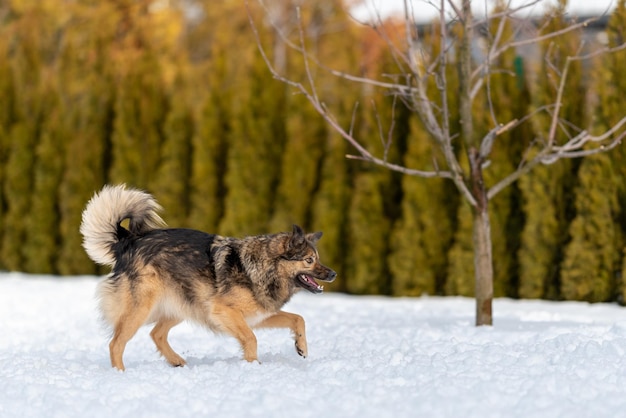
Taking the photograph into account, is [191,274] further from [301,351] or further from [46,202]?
[46,202]

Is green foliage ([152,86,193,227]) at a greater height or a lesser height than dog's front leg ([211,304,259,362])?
greater

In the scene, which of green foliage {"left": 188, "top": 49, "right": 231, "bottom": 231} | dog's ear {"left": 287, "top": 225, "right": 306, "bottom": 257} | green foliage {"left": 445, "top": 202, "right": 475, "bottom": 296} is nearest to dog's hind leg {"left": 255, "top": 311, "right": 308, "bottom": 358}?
dog's ear {"left": 287, "top": 225, "right": 306, "bottom": 257}

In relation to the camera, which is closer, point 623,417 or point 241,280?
point 623,417

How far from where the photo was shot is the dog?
21.3ft

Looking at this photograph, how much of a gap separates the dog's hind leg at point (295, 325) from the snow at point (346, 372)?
0.12 meters

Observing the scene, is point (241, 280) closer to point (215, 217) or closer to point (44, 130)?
point (215, 217)

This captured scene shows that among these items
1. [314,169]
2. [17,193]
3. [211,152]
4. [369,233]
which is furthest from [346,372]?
[17,193]

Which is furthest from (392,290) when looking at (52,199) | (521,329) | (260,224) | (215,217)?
(52,199)

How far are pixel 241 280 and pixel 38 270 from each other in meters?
10.3

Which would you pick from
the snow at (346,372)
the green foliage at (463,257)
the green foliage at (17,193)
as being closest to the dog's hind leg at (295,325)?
the snow at (346,372)

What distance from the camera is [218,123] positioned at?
14164 mm

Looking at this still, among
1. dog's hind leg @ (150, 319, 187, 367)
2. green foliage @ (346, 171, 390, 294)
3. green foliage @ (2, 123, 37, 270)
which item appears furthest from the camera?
green foliage @ (2, 123, 37, 270)

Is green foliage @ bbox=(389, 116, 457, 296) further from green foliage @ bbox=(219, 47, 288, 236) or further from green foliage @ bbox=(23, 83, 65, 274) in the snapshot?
green foliage @ bbox=(23, 83, 65, 274)

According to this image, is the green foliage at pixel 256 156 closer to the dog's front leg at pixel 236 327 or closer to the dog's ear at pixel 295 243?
the dog's ear at pixel 295 243
